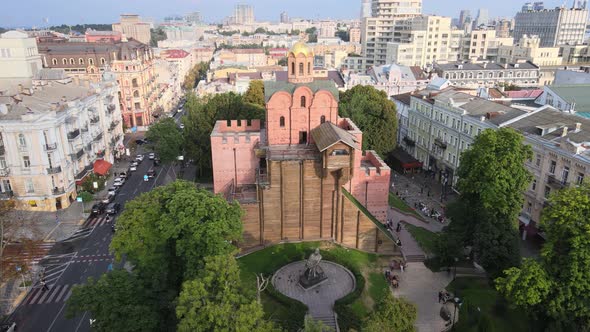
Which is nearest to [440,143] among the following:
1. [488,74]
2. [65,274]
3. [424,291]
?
[424,291]

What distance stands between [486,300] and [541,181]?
58.7 feet

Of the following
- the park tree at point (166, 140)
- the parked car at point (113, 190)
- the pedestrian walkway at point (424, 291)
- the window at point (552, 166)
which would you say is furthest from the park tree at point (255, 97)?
the window at point (552, 166)

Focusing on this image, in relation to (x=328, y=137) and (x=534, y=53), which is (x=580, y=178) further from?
(x=534, y=53)

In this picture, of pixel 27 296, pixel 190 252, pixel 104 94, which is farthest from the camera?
pixel 104 94

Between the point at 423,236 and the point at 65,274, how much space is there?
37199 millimetres

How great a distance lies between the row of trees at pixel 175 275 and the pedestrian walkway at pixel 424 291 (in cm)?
1487

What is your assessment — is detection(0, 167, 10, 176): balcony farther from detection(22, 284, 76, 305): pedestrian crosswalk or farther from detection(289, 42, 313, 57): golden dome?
detection(289, 42, 313, 57): golden dome

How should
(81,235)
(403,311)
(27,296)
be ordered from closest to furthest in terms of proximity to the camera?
(403,311) < (27,296) < (81,235)

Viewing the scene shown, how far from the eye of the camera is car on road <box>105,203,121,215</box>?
2154 inches

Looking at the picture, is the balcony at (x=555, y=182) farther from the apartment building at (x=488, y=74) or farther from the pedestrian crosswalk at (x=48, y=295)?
the apartment building at (x=488, y=74)

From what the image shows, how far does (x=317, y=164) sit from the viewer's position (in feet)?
134

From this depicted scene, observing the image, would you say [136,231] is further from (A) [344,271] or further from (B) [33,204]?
(B) [33,204]

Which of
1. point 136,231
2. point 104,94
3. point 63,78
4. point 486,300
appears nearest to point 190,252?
point 136,231

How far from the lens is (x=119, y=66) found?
9244 cm
